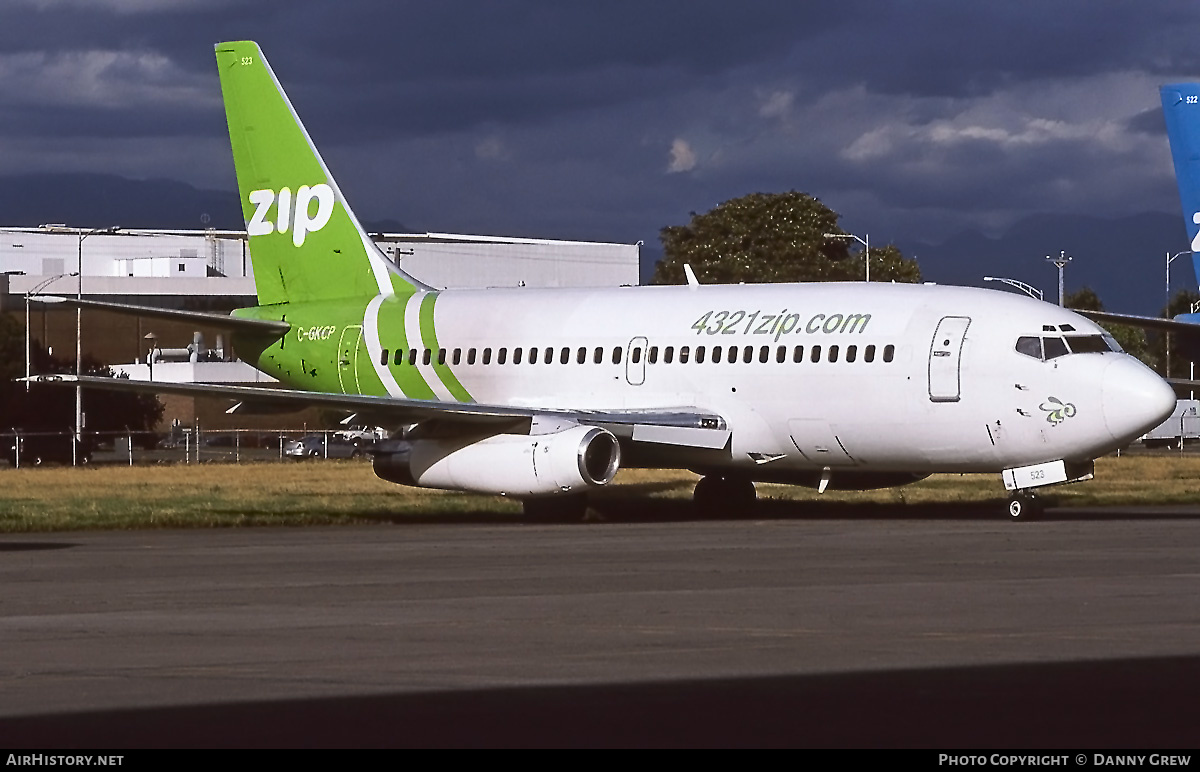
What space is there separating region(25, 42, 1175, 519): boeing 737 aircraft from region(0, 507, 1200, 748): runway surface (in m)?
4.20

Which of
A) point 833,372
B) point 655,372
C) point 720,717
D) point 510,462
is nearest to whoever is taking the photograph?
point 720,717

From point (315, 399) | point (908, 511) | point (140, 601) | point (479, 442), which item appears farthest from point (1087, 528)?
point (140, 601)

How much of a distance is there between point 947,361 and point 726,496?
635cm

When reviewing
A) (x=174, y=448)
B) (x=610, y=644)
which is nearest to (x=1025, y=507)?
(x=610, y=644)

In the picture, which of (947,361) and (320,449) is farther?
(320,449)

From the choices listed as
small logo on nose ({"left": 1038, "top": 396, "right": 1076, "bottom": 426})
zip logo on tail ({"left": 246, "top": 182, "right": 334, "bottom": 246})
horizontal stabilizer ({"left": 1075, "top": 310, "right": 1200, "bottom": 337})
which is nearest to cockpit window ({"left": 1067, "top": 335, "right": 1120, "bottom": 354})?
small logo on nose ({"left": 1038, "top": 396, "right": 1076, "bottom": 426})

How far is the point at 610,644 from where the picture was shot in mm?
13602

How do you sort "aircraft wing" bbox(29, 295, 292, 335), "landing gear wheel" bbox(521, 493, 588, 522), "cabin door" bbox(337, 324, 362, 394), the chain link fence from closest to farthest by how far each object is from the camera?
"aircraft wing" bbox(29, 295, 292, 335), "landing gear wheel" bbox(521, 493, 588, 522), "cabin door" bbox(337, 324, 362, 394), the chain link fence

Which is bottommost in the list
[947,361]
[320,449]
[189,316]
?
[320,449]

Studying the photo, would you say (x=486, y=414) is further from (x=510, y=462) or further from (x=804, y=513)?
(x=804, y=513)

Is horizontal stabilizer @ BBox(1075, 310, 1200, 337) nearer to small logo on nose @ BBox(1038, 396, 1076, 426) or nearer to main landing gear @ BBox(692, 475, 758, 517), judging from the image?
small logo on nose @ BBox(1038, 396, 1076, 426)

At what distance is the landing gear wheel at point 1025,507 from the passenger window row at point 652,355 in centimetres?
279

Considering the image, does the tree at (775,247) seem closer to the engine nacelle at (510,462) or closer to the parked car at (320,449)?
the parked car at (320,449)

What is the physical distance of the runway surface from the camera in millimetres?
9898
